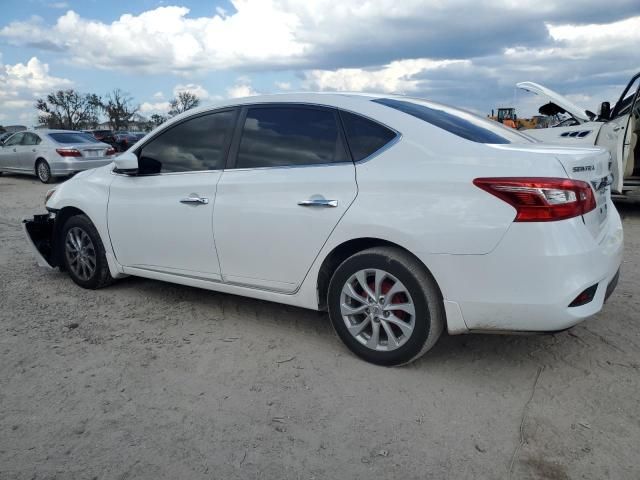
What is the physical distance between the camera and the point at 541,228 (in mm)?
2807

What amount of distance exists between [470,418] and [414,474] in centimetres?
57

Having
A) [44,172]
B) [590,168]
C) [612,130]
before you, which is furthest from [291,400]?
[44,172]

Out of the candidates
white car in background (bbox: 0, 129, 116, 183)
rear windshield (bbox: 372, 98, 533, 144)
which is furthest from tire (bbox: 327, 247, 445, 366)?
white car in background (bbox: 0, 129, 116, 183)

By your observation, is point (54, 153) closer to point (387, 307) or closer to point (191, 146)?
point (191, 146)

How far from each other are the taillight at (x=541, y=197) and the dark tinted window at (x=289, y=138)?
1032 mm

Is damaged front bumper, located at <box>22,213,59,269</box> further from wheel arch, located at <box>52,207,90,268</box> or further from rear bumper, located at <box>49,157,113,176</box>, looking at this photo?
rear bumper, located at <box>49,157,113,176</box>

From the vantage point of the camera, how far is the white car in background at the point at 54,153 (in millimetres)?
14375

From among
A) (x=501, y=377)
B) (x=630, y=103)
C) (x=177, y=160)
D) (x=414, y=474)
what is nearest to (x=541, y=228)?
(x=501, y=377)

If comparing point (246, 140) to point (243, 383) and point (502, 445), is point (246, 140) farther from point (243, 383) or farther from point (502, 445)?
point (502, 445)

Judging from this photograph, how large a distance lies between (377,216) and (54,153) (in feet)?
44.3

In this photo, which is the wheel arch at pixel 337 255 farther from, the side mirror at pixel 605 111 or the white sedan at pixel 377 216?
the side mirror at pixel 605 111

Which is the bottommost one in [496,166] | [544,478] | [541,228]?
[544,478]

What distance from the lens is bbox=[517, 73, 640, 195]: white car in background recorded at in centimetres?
776

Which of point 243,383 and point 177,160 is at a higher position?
point 177,160
